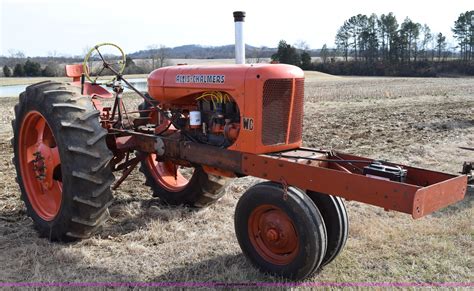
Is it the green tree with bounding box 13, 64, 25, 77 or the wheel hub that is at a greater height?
the green tree with bounding box 13, 64, 25, 77

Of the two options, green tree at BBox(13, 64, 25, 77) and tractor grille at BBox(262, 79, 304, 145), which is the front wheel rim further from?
green tree at BBox(13, 64, 25, 77)

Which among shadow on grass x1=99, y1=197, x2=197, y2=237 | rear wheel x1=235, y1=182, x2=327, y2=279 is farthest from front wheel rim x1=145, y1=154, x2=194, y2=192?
rear wheel x1=235, y1=182, x2=327, y2=279

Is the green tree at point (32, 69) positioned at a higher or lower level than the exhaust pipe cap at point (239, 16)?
higher

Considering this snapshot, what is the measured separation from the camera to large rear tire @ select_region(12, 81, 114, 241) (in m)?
4.05

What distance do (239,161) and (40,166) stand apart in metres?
2.12

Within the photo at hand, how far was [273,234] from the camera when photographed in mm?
3578

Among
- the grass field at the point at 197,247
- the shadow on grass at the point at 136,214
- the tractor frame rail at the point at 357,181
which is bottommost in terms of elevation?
the grass field at the point at 197,247

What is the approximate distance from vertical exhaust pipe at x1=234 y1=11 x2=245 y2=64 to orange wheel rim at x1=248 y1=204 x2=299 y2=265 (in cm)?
140

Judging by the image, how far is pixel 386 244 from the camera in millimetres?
4234

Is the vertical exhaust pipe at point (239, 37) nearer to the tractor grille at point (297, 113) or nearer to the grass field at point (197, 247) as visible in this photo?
the tractor grille at point (297, 113)

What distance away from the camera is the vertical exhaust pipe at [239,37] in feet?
13.6

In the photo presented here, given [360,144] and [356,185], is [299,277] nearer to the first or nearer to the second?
[356,185]

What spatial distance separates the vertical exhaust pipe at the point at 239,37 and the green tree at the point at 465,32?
237ft

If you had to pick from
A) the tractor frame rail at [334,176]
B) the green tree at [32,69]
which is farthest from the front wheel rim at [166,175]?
the green tree at [32,69]
